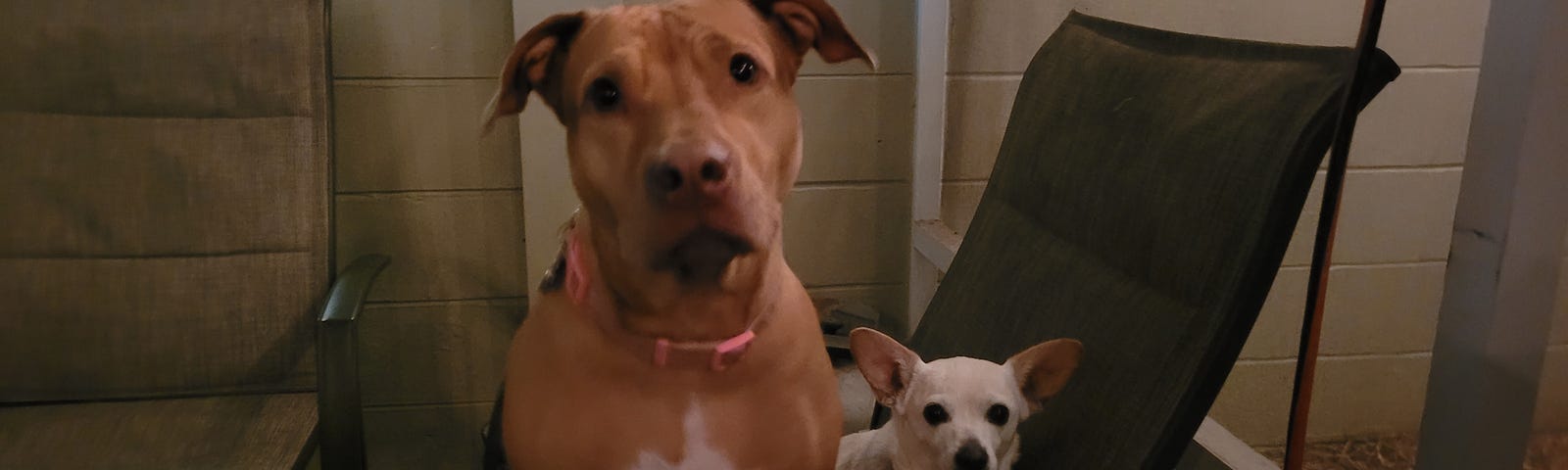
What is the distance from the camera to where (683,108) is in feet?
2.18

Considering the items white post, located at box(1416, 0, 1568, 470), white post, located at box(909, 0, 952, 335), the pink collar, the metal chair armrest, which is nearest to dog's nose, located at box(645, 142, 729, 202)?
the pink collar

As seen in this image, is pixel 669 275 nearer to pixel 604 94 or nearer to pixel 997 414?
pixel 604 94

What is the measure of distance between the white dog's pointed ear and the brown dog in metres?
0.08

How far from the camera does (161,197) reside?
1519mm

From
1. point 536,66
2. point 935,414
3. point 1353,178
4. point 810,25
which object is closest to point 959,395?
point 935,414

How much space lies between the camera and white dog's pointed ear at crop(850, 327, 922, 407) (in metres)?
0.89

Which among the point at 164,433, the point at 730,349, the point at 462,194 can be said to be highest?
the point at 730,349

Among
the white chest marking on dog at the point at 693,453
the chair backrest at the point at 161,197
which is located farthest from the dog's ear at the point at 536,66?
the chair backrest at the point at 161,197

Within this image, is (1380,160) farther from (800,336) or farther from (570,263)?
(570,263)

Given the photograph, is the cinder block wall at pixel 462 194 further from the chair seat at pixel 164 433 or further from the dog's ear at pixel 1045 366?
the dog's ear at pixel 1045 366

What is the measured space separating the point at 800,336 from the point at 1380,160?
5.19ft

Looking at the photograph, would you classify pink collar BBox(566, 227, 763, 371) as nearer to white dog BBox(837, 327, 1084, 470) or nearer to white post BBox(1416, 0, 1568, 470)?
white dog BBox(837, 327, 1084, 470)

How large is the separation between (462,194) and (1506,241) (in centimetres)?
148

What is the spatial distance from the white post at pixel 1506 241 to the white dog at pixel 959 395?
275 millimetres
